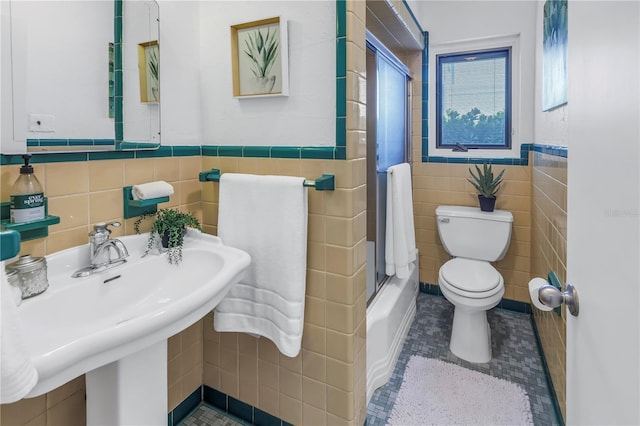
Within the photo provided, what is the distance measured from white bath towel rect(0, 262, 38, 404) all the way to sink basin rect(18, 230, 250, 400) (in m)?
0.08

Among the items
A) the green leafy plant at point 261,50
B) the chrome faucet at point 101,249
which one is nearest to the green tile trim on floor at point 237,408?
the chrome faucet at point 101,249

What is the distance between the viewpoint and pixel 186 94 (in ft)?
5.23

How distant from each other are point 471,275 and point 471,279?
0.06 metres

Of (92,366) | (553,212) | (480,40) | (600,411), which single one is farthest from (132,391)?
(480,40)

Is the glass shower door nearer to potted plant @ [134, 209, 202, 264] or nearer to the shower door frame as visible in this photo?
the shower door frame

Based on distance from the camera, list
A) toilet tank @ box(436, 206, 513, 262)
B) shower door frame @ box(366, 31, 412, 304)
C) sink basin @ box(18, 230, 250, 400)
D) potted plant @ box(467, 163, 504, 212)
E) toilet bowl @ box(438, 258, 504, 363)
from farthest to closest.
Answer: potted plant @ box(467, 163, 504, 212), toilet tank @ box(436, 206, 513, 262), toilet bowl @ box(438, 258, 504, 363), shower door frame @ box(366, 31, 412, 304), sink basin @ box(18, 230, 250, 400)

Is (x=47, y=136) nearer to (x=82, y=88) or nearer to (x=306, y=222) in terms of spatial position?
(x=82, y=88)

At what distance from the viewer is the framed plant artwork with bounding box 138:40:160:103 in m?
1.37

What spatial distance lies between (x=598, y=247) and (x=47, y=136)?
1.39 metres

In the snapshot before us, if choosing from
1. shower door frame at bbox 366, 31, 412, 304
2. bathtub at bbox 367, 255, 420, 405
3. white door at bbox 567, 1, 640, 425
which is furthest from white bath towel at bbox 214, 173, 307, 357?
white door at bbox 567, 1, 640, 425

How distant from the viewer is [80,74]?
116 cm

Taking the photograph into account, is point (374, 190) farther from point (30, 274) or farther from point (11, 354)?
point (11, 354)

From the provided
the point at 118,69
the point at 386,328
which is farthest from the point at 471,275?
the point at 118,69

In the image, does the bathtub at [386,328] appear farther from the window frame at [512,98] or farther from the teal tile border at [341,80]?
the window frame at [512,98]
